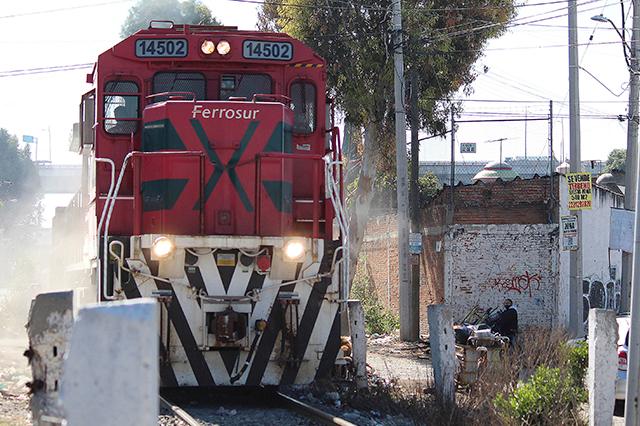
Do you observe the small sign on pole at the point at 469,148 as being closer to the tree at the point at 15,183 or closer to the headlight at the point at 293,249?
the headlight at the point at 293,249

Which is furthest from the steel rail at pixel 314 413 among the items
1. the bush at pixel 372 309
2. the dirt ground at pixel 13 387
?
the bush at pixel 372 309

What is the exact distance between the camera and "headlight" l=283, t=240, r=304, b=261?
9578 mm

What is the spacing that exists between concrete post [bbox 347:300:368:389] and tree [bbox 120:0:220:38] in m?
20.8

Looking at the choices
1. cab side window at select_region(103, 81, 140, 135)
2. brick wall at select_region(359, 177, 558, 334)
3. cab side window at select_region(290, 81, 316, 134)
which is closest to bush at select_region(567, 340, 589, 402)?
cab side window at select_region(290, 81, 316, 134)

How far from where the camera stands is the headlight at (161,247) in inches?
366

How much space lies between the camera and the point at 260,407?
9844 mm

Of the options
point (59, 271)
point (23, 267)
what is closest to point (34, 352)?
point (59, 271)

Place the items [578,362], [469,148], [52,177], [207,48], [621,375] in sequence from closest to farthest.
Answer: [207,48] < [621,375] < [578,362] < [469,148] < [52,177]

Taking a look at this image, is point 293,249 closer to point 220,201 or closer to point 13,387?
point 220,201

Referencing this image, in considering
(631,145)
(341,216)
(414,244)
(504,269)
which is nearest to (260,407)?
(341,216)

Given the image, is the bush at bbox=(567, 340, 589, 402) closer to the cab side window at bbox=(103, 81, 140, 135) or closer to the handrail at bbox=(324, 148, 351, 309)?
the handrail at bbox=(324, 148, 351, 309)

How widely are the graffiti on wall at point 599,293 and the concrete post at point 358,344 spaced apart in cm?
1424

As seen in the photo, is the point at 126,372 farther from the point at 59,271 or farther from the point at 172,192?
the point at 59,271

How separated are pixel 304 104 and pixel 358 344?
9.33 ft
